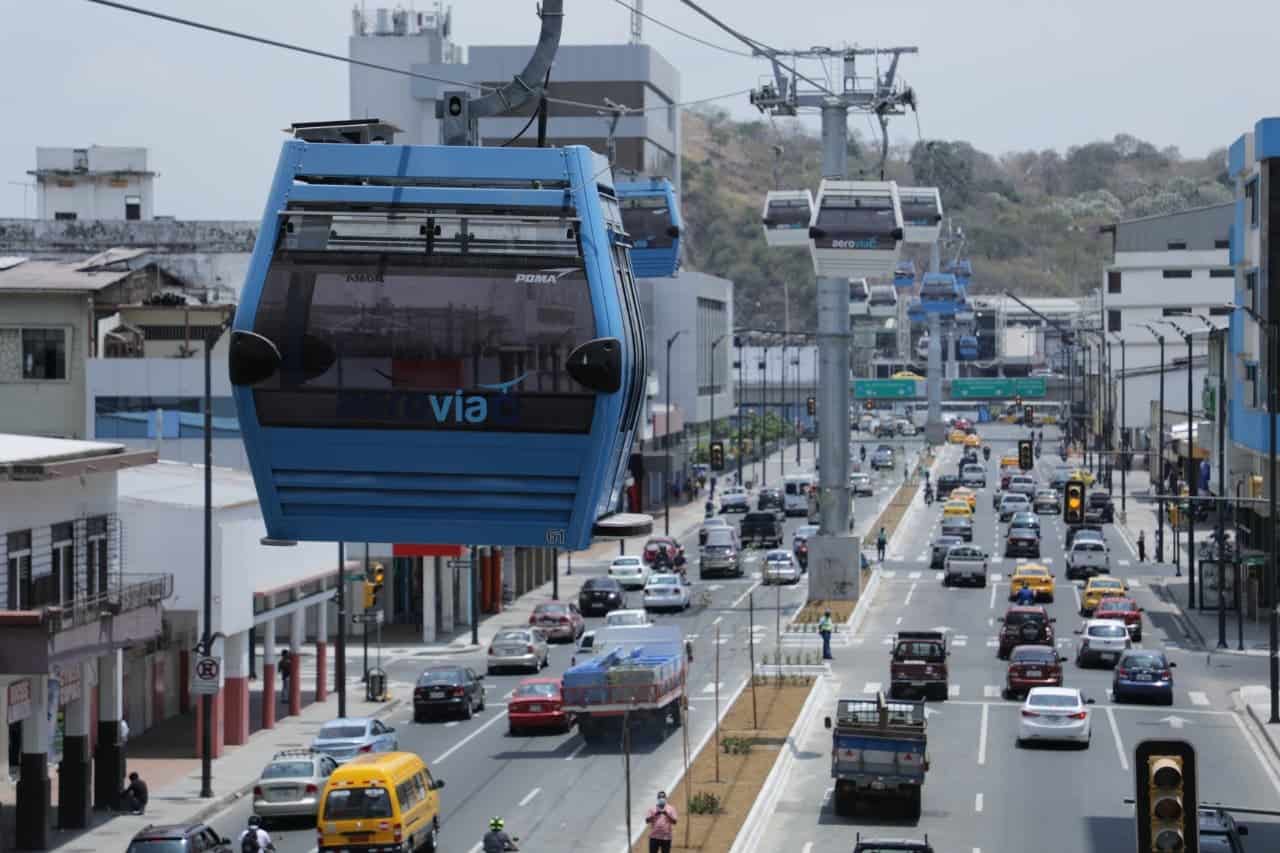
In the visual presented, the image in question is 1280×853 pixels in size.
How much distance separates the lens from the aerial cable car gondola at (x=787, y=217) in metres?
79.8

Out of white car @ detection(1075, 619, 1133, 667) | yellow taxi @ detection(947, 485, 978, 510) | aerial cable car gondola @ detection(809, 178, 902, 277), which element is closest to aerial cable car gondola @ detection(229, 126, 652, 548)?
white car @ detection(1075, 619, 1133, 667)

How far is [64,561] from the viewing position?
1743 inches

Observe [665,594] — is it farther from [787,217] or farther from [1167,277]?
[1167,277]

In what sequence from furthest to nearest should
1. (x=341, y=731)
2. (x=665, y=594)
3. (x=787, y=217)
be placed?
(x=665, y=594) < (x=787, y=217) < (x=341, y=731)

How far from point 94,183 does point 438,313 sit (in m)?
113

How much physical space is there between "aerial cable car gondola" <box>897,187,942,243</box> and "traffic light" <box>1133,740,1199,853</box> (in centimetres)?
6790

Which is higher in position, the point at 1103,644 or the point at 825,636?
the point at 825,636

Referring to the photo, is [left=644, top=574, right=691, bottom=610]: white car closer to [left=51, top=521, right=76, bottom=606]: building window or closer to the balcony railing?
the balcony railing

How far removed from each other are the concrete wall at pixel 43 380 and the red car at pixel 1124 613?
33.5m

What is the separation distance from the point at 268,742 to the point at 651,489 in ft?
257

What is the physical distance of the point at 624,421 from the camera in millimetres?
16500

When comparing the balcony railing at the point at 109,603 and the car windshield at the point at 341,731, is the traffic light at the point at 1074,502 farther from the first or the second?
the balcony railing at the point at 109,603

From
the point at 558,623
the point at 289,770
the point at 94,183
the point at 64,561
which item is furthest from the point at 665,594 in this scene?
the point at 94,183

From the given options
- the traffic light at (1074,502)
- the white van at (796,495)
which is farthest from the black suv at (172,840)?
the white van at (796,495)
